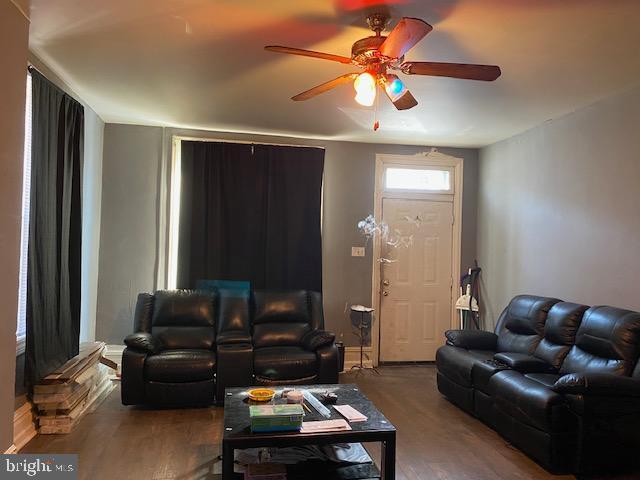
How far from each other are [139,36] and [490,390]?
336 cm

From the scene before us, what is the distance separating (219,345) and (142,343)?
0.63m

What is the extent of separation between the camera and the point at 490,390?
339 cm

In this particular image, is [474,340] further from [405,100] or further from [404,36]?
[404,36]

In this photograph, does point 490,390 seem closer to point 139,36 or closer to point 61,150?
point 139,36

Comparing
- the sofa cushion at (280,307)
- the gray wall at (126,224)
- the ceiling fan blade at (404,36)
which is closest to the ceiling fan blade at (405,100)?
the ceiling fan blade at (404,36)

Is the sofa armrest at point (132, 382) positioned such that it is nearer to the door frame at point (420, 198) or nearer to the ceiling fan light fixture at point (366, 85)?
the door frame at point (420, 198)

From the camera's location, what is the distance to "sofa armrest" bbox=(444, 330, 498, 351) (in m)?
4.15

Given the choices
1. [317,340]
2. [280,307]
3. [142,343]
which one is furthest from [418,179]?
[142,343]

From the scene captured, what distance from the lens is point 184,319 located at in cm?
437

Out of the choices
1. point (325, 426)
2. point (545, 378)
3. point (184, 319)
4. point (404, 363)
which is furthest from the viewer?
point (404, 363)

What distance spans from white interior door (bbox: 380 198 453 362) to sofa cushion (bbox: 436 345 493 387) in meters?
1.14

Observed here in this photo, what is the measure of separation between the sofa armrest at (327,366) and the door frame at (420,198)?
1313 millimetres

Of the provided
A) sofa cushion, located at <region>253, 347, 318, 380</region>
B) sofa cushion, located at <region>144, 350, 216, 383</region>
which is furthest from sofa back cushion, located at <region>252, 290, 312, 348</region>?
sofa cushion, located at <region>144, 350, 216, 383</region>

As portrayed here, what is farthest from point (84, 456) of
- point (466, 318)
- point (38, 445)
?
point (466, 318)
